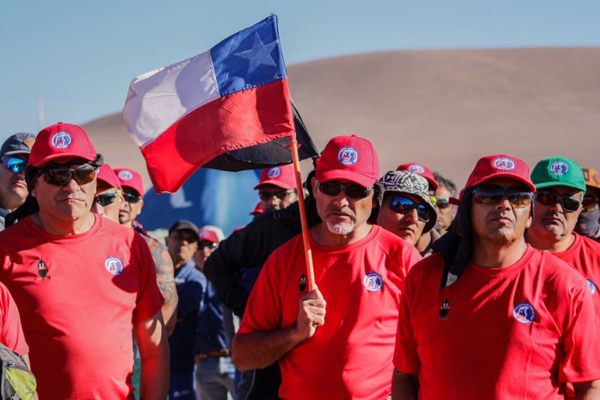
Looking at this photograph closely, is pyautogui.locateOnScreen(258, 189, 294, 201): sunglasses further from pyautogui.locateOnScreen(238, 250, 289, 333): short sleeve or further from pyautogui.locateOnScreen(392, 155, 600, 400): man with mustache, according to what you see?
pyautogui.locateOnScreen(392, 155, 600, 400): man with mustache

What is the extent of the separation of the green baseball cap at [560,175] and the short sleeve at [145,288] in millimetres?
2475

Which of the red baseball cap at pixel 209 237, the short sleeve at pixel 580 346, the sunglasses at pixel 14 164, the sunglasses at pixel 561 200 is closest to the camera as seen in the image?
the short sleeve at pixel 580 346

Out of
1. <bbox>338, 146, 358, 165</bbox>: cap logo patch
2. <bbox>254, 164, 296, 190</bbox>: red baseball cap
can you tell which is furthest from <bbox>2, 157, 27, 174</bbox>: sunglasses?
<bbox>338, 146, 358, 165</bbox>: cap logo patch

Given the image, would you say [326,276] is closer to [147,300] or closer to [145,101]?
[147,300]

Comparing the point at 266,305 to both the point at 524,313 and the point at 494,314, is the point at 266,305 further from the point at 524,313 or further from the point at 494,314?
the point at 524,313

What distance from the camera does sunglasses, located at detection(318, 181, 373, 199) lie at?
16.6 feet

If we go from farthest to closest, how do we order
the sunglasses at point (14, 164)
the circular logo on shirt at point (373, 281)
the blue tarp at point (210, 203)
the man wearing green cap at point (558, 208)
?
the blue tarp at point (210, 203)
the sunglasses at point (14, 164)
the man wearing green cap at point (558, 208)
the circular logo on shirt at point (373, 281)

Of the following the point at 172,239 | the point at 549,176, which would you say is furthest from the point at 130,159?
the point at 549,176

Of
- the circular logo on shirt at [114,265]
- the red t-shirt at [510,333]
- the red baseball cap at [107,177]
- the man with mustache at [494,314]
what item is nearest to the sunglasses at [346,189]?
the man with mustache at [494,314]

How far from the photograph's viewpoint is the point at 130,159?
73062mm

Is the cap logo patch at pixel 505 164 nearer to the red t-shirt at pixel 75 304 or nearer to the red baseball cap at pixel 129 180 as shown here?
the red t-shirt at pixel 75 304

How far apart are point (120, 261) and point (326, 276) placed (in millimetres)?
1113

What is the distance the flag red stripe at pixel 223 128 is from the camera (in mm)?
5367

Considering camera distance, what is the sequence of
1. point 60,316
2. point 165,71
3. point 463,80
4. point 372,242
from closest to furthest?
point 60,316, point 372,242, point 165,71, point 463,80
